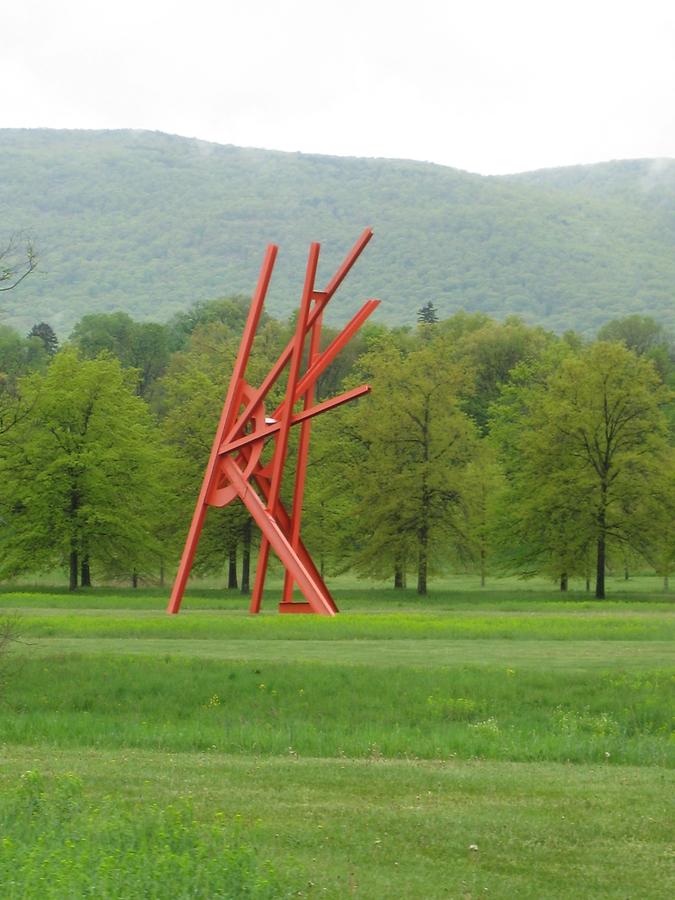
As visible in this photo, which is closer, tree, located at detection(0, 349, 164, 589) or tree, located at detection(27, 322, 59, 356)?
tree, located at detection(0, 349, 164, 589)

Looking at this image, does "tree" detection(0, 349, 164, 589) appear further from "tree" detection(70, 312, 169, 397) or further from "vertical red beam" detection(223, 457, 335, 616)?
"tree" detection(70, 312, 169, 397)

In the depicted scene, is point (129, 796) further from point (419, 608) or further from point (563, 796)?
point (419, 608)

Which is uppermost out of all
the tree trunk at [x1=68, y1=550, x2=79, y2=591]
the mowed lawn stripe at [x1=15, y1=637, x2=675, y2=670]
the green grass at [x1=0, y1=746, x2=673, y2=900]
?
the tree trunk at [x1=68, y1=550, x2=79, y2=591]

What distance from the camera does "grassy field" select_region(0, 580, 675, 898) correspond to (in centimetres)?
932

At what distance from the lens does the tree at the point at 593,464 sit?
44.5 meters

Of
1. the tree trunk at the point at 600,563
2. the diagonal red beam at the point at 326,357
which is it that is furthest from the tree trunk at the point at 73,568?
the tree trunk at the point at 600,563

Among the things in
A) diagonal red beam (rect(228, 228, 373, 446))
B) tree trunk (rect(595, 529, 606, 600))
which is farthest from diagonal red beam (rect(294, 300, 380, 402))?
tree trunk (rect(595, 529, 606, 600))

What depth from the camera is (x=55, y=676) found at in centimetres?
2053

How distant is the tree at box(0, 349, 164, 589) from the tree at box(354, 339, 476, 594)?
304 inches

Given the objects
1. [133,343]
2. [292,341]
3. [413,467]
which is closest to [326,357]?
[292,341]

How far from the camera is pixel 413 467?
4622 centimetres

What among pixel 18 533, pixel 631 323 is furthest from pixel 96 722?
pixel 631 323

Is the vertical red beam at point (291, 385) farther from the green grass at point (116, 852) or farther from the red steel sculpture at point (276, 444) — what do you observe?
the green grass at point (116, 852)

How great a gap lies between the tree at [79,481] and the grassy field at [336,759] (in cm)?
1733
